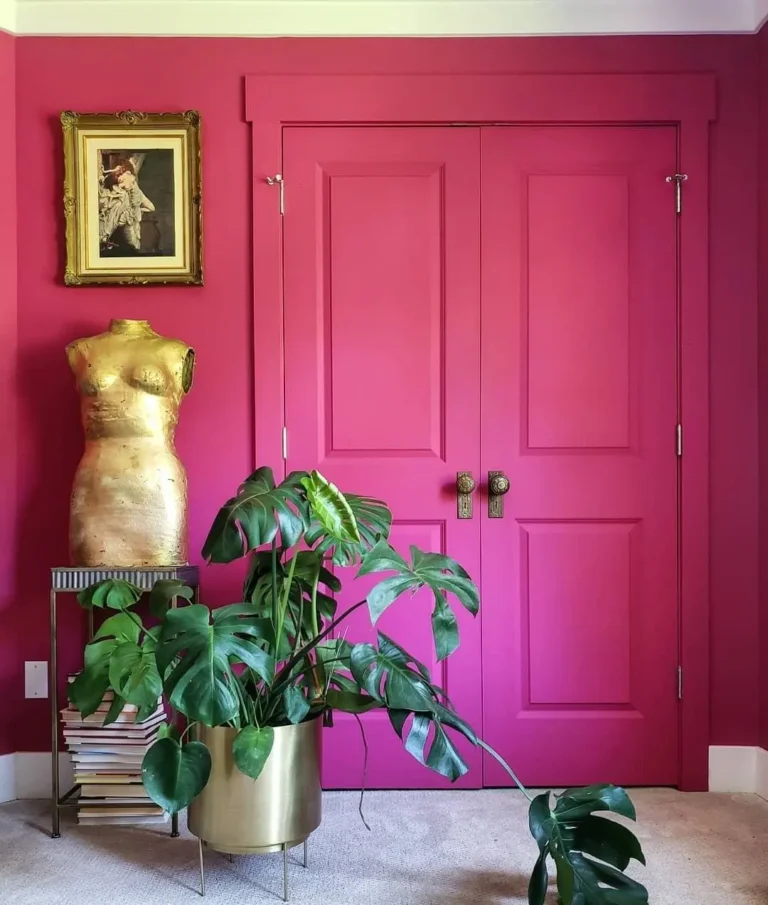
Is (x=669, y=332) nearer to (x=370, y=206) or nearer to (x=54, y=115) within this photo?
(x=370, y=206)

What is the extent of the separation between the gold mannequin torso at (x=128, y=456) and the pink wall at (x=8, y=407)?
0.31 meters

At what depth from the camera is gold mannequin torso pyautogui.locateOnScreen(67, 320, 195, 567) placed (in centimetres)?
199

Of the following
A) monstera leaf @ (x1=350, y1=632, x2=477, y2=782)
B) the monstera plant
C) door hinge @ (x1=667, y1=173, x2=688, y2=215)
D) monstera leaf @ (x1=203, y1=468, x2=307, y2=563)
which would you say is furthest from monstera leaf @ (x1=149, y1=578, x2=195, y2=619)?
door hinge @ (x1=667, y1=173, x2=688, y2=215)

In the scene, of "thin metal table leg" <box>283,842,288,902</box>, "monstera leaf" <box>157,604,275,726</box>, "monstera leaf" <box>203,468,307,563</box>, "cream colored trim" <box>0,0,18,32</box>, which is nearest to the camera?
"monstera leaf" <box>157,604,275,726</box>

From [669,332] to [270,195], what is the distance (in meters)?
1.27

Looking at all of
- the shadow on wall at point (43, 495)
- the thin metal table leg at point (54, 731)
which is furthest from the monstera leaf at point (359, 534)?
the shadow on wall at point (43, 495)

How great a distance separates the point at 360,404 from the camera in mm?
2273

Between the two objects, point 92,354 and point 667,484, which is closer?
point 92,354

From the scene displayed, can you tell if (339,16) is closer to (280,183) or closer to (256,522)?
(280,183)

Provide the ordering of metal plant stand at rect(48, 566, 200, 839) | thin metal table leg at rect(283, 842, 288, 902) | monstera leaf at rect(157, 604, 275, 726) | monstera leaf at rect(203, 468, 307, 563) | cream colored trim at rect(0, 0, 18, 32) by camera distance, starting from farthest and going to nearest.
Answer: cream colored trim at rect(0, 0, 18, 32) → metal plant stand at rect(48, 566, 200, 839) → thin metal table leg at rect(283, 842, 288, 902) → monstera leaf at rect(203, 468, 307, 563) → monstera leaf at rect(157, 604, 275, 726)

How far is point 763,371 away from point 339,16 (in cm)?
165

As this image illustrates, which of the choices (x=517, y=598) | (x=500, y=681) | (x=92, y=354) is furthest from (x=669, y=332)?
(x=92, y=354)

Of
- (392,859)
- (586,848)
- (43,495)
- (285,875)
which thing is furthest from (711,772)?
(43,495)

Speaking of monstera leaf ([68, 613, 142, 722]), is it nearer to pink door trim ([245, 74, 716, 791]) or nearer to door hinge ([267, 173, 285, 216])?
pink door trim ([245, 74, 716, 791])
